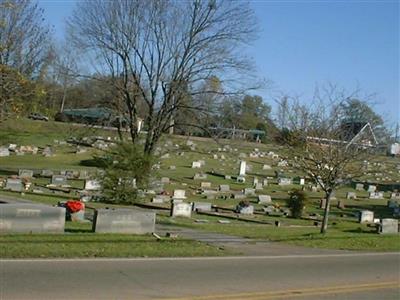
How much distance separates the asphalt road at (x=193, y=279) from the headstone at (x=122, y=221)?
3.42 m

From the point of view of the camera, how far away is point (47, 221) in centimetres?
1412

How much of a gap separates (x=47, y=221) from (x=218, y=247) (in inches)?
160

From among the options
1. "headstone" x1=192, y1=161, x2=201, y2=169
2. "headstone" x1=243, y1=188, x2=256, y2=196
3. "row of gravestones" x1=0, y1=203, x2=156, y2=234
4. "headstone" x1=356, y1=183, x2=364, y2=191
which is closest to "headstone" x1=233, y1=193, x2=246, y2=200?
"headstone" x1=243, y1=188, x2=256, y2=196

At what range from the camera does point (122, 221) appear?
1528 cm

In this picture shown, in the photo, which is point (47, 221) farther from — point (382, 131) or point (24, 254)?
point (382, 131)

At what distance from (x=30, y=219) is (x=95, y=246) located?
2345 mm

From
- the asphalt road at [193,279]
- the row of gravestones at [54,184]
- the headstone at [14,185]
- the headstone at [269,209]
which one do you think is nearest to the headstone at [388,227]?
the headstone at [269,209]

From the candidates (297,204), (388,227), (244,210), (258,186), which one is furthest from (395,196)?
(388,227)

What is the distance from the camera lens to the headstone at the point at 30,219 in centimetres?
1365

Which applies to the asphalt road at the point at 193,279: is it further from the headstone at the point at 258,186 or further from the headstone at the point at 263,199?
the headstone at the point at 258,186

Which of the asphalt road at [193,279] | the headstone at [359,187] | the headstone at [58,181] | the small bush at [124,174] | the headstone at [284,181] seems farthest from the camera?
the headstone at [359,187]

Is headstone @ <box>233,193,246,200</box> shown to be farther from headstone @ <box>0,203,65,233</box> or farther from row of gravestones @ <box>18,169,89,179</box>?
headstone @ <box>0,203,65,233</box>

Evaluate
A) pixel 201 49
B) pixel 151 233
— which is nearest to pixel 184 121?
pixel 201 49

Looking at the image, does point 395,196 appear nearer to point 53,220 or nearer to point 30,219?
point 53,220
